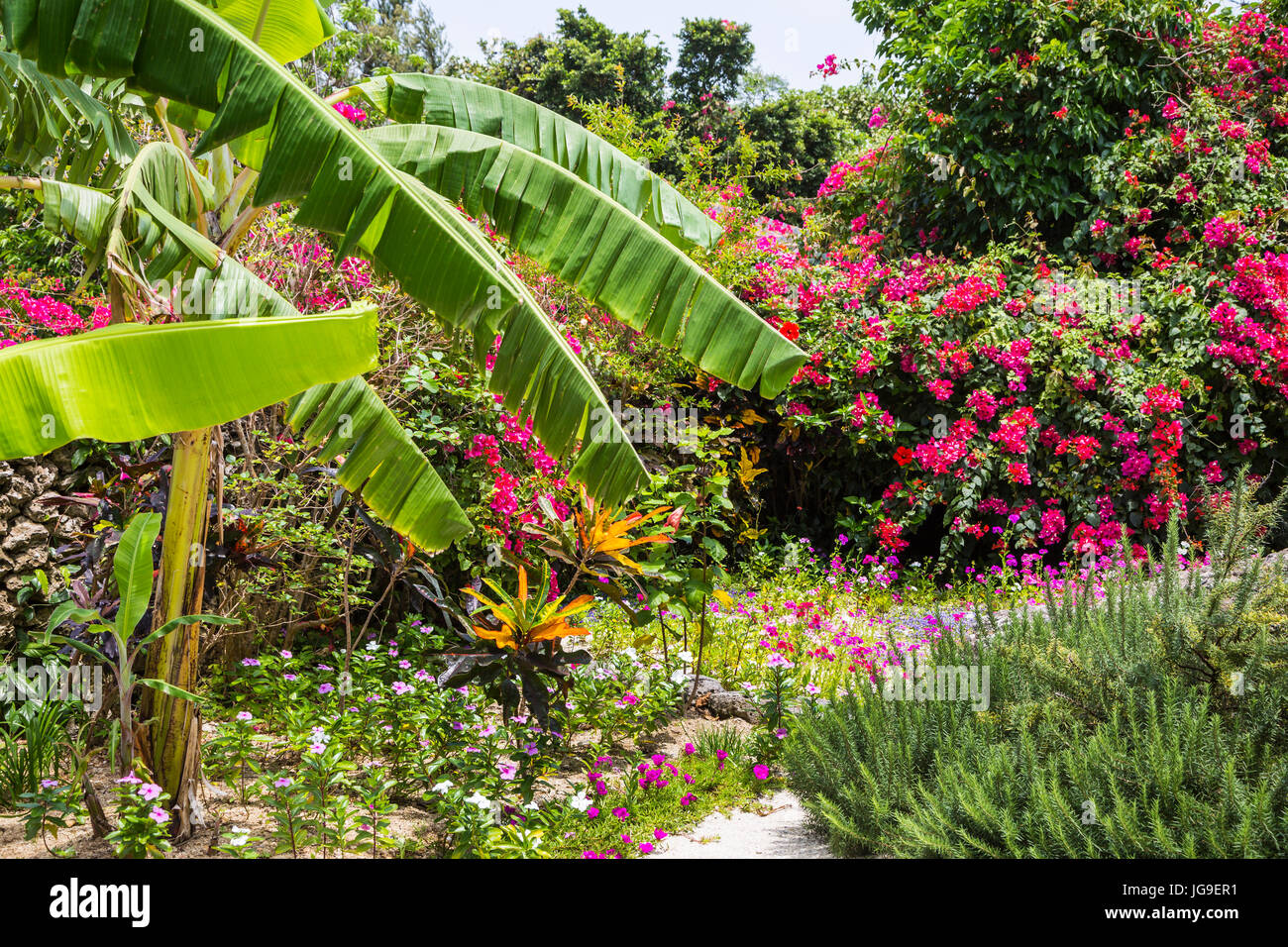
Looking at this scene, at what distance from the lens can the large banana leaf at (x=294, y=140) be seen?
2416 mm

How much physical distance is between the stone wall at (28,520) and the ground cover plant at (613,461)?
0.02 m

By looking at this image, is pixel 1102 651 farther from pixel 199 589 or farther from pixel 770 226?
pixel 770 226

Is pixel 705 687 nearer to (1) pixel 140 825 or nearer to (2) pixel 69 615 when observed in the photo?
(1) pixel 140 825

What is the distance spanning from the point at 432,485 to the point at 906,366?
5169 millimetres

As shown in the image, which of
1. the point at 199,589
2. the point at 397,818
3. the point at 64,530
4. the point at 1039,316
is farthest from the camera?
the point at 1039,316

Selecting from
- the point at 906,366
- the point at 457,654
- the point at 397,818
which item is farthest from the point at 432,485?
the point at 906,366

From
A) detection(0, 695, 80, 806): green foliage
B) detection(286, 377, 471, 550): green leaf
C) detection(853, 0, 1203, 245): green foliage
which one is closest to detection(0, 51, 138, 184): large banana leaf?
detection(286, 377, 471, 550): green leaf

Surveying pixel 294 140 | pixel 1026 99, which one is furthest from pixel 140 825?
pixel 1026 99

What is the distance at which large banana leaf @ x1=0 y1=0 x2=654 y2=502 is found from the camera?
7.93ft

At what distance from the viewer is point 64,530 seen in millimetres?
4645


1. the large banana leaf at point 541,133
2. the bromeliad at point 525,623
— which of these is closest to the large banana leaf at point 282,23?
the large banana leaf at point 541,133

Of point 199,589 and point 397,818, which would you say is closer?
point 199,589

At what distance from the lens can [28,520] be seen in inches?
180

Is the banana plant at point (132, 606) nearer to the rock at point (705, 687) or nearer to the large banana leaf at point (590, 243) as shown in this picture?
the large banana leaf at point (590, 243)
